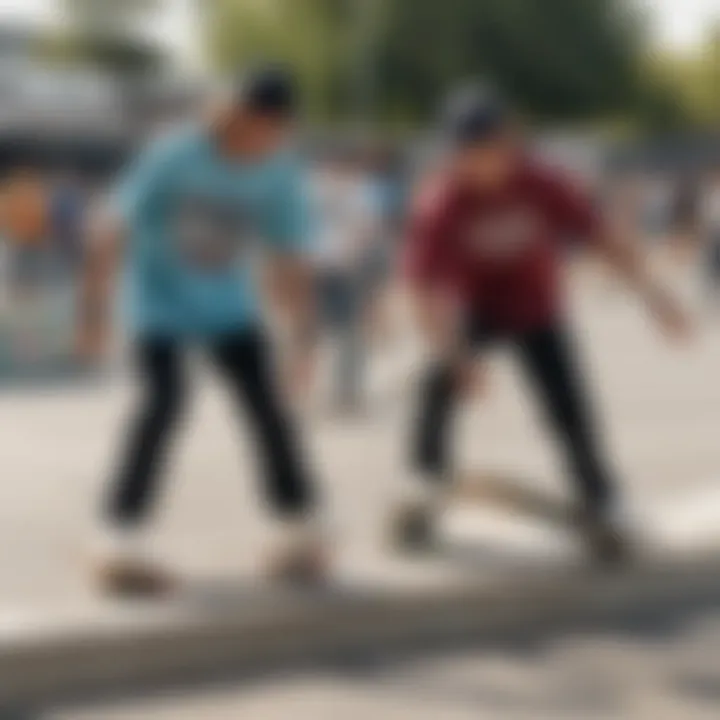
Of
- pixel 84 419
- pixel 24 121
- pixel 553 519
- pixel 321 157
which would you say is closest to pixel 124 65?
pixel 24 121

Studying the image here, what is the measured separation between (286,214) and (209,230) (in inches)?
10.5

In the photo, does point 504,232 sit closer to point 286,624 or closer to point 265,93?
point 265,93

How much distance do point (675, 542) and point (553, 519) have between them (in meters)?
0.53

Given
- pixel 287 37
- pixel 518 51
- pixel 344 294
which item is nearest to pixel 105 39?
pixel 287 37

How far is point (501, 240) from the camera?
5891 millimetres

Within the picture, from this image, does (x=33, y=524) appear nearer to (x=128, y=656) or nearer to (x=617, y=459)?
(x=128, y=656)

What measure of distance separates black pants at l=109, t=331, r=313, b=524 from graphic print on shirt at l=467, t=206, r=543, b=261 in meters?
0.86

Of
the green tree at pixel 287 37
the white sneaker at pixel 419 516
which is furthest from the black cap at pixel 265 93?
the green tree at pixel 287 37

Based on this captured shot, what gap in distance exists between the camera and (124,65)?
68.5m

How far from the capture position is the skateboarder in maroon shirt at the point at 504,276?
19.2 ft

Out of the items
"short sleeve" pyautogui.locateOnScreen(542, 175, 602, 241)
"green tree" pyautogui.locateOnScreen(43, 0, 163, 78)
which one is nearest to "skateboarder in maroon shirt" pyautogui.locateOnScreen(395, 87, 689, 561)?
"short sleeve" pyautogui.locateOnScreen(542, 175, 602, 241)

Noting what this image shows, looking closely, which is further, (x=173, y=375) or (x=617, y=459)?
(x=617, y=459)

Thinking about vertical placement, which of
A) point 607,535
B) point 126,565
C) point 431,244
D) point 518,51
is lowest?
point 126,565

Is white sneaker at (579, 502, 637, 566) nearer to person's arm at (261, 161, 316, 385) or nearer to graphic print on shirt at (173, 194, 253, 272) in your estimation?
person's arm at (261, 161, 316, 385)
